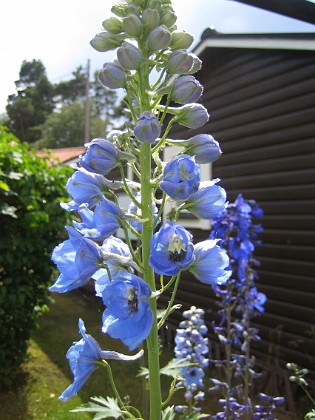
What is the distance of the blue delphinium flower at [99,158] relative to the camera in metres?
1.44

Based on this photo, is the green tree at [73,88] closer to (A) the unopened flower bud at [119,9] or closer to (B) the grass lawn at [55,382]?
(B) the grass lawn at [55,382]

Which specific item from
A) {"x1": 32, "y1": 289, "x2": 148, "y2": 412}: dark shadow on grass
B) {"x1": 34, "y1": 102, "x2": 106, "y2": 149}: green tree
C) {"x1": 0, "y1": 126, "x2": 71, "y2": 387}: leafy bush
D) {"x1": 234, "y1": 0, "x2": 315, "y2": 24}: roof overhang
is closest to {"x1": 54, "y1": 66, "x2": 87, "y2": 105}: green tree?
{"x1": 34, "y1": 102, "x2": 106, "y2": 149}: green tree

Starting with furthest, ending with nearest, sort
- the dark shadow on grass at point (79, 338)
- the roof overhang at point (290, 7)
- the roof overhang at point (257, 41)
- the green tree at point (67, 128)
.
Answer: the green tree at point (67, 128) → the dark shadow on grass at point (79, 338) → the roof overhang at point (257, 41) → the roof overhang at point (290, 7)

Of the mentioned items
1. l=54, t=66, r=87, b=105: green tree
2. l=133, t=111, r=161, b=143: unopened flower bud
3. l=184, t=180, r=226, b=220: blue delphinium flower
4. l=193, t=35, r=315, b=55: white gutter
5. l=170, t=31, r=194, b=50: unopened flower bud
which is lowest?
l=184, t=180, r=226, b=220: blue delphinium flower

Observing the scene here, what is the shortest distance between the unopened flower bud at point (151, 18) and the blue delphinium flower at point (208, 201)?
590 mm

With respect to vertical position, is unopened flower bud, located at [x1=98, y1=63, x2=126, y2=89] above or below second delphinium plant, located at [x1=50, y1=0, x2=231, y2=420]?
above

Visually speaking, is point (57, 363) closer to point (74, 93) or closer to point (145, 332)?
point (145, 332)

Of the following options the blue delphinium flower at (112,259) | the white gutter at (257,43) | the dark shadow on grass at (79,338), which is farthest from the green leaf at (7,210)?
the white gutter at (257,43)

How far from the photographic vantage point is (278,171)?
593 centimetres

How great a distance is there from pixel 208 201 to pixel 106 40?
73 cm

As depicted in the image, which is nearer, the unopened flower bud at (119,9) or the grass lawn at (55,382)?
the unopened flower bud at (119,9)

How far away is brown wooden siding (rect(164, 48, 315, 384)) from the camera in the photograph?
5.50 metres

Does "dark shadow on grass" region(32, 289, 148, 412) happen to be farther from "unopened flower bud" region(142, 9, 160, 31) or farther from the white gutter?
the white gutter

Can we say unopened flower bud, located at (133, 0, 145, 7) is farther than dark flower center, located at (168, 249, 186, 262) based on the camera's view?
Yes
